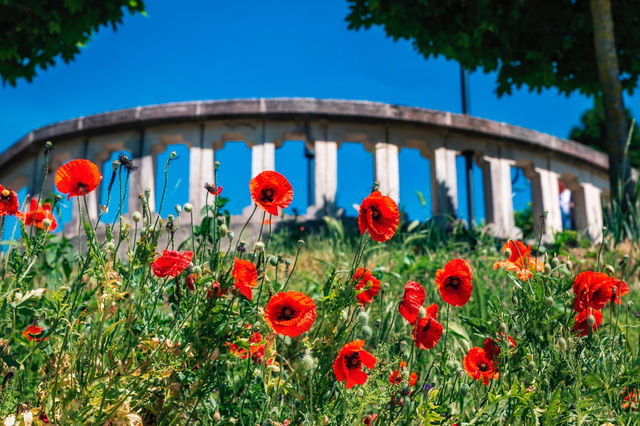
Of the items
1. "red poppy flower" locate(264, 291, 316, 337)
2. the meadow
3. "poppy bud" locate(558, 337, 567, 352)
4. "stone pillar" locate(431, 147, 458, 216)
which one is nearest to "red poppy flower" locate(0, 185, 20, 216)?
the meadow

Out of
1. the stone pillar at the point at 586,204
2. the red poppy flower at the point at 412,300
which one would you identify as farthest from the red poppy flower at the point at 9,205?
the stone pillar at the point at 586,204

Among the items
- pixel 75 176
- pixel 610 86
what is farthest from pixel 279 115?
pixel 75 176

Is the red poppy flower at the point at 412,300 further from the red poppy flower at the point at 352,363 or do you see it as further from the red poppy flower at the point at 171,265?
the red poppy flower at the point at 171,265

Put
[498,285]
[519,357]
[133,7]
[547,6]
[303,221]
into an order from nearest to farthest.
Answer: [519,357]
[498,285]
[303,221]
[547,6]
[133,7]

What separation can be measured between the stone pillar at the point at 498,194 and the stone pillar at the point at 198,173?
310 centimetres

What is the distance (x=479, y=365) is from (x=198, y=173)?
4869 millimetres

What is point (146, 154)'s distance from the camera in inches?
257

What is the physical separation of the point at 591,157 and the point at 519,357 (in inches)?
283

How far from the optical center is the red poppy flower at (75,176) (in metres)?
1.54

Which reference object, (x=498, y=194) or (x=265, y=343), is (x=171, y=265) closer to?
(x=265, y=343)

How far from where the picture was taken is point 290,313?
1.42 metres

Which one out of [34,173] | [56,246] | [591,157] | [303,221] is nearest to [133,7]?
[34,173]

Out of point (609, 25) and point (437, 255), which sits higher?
point (609, 25)

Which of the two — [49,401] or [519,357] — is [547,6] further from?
[49,401]
